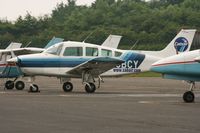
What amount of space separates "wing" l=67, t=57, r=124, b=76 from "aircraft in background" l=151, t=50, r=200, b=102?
641 centimetres

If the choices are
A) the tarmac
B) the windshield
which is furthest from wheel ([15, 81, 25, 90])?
Result: the tarmac

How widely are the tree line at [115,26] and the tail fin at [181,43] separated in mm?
37949

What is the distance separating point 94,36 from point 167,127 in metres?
62.9

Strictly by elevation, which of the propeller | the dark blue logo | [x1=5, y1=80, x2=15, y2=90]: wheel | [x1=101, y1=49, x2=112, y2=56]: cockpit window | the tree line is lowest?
[x1=5, y1=80, x2=15, y2=90]: wheel

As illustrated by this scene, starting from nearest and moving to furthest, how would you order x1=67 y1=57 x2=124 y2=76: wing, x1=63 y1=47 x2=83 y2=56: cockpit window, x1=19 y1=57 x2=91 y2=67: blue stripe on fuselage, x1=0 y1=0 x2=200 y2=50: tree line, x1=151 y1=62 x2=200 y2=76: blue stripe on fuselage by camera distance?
x1=151 y1=62 x2=200 y2=76: blue stripe on fuselage
x1=67 y1=57 x2=124 y2=76: wing
x1=19 y1=57 x2=91 y2=67: blue stripe on fuselage
x1=63 y1=47 x2=83 y2=56: cockpit window
x1=0 y1=0 x2=200 y2=50: tree line

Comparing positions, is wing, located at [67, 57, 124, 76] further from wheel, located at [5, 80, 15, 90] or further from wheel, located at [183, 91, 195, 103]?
wheel, located at [183, 91, 195, 103]

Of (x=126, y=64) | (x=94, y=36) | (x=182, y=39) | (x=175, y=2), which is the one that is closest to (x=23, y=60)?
(x=126, y=64)

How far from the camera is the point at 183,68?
2005 centimetres

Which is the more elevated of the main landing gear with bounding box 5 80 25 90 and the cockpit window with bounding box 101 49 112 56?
the cockpit window with bounding box 101 49 112 56

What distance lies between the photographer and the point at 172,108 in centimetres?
1808

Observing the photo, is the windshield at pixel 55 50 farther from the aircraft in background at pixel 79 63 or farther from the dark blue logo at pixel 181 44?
the dark blue logo at pixel 181 44

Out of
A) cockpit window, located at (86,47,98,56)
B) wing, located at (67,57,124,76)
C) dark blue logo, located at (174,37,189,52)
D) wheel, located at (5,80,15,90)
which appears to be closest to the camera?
wing, located at (67,57,124,76)

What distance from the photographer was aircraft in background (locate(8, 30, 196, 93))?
2705cm

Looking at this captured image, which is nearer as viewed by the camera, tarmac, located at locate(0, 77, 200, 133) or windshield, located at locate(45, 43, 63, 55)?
tarmac, located at locate(0, 77, 200, 133)
